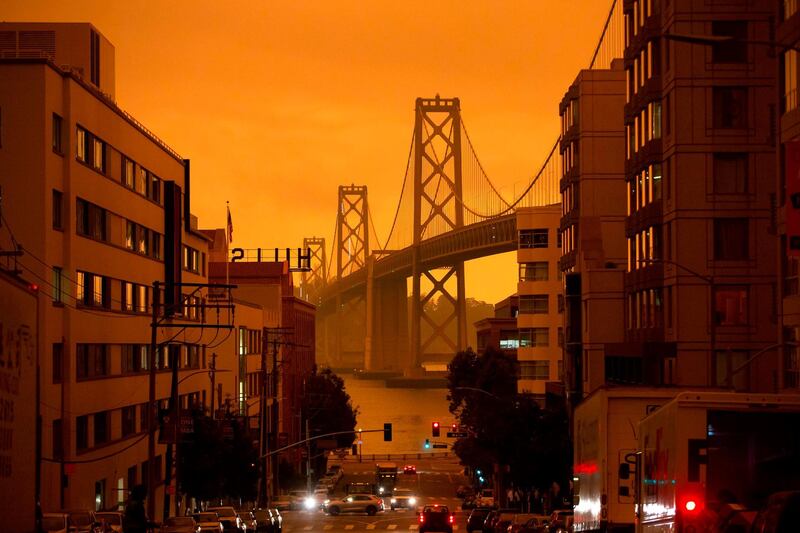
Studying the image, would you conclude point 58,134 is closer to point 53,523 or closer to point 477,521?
point 53,523

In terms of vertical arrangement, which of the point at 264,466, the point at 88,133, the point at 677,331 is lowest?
the point at 264,466

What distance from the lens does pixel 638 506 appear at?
76.5ft

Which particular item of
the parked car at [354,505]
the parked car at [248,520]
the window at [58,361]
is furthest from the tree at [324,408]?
the window at [58,361]

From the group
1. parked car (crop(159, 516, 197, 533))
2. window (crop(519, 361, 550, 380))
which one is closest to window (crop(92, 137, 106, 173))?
parked car (crop(159, 516, 197, 533))

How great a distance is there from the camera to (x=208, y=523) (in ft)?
136

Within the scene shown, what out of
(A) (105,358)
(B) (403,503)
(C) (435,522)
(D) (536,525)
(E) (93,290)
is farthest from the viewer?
(B) (403,503)

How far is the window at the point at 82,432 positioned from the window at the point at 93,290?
4.40 metres

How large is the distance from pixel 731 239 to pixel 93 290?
24393 mm

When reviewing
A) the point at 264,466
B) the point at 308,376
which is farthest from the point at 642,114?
the point at 308,376

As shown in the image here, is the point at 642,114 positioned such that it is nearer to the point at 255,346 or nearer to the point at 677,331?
the point at 677,331

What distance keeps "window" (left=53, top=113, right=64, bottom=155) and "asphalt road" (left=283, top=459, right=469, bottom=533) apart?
20.3 m

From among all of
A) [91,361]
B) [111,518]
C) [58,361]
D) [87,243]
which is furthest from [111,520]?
[87,243]

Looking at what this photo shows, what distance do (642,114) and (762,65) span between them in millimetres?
6529

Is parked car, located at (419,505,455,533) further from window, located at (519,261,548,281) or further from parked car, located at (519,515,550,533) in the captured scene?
window, located at (519,261,548,281)
